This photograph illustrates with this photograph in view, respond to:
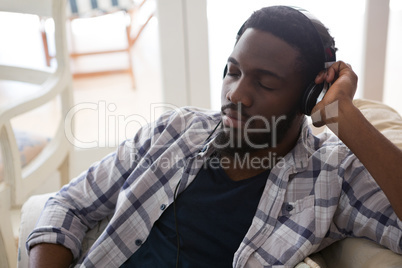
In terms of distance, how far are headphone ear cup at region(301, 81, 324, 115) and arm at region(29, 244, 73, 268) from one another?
693 millimetres

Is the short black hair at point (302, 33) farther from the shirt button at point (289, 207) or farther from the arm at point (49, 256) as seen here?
the arm at point (49, 256)

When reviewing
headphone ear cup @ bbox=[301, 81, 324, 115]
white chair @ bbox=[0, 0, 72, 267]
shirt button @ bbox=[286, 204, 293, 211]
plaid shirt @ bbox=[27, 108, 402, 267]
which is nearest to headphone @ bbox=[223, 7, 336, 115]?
headphone ear cup @ bbox=[301, 81, 324, 115]

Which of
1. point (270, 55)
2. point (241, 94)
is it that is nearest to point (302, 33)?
point (270, 55)

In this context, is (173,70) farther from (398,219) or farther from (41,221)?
(398,219)

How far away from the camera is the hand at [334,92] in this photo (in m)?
1.08

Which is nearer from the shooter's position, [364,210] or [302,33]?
[364,210]

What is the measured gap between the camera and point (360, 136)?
Result: 104 centimetres

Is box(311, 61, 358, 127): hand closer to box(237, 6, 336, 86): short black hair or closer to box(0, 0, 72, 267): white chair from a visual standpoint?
box(237, 6, 336, 86): short black hair

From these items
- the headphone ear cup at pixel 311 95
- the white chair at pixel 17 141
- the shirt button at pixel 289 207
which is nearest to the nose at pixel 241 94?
the headphone ear cup at pixel 311 95

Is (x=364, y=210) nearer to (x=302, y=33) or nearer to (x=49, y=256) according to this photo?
(x=302, y=33)

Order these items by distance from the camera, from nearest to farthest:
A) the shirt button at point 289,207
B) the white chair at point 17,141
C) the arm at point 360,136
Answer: the arm at point 360,136 → the shirt button at point 289,207 → the white chair at point 17,141

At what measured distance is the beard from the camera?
1188 millimetres

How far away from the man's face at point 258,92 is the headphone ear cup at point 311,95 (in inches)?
1.4

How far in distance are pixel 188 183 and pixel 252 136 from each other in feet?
0.67
